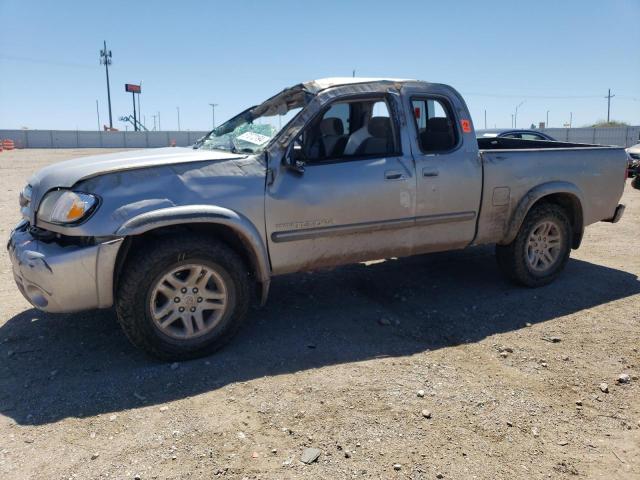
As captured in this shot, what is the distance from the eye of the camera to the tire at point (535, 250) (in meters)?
5.22

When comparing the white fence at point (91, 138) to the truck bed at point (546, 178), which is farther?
the white fence at point (91, 138)

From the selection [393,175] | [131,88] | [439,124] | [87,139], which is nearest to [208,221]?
[393,175]

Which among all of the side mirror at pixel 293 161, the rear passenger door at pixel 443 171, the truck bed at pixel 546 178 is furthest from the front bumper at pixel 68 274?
the truck bed at pixel 546 178

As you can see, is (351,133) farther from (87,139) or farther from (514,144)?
(87,139)

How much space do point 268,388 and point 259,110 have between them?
2.62 meters

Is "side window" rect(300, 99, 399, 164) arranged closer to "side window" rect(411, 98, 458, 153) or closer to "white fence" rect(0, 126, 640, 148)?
"side window" rect(411, 98, 458, 153)

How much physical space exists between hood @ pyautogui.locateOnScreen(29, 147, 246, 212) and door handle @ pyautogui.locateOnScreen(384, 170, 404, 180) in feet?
3.90

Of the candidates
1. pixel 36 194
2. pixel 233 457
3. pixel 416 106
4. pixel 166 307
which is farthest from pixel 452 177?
pixel 36 194

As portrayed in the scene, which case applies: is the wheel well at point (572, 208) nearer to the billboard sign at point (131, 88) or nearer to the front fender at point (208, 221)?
the front fender at point (208, 221)

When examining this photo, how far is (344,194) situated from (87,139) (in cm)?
5424

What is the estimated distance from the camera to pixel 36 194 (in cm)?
371

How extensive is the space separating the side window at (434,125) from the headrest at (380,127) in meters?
0.27

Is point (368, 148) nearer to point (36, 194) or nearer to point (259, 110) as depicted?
point (259, 110)

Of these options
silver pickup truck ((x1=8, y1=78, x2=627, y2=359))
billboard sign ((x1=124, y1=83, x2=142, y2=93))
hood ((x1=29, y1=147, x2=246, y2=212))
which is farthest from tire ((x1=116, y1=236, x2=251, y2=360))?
billboard sign ((x1=124, y1=83, x2=142, y2=93))
